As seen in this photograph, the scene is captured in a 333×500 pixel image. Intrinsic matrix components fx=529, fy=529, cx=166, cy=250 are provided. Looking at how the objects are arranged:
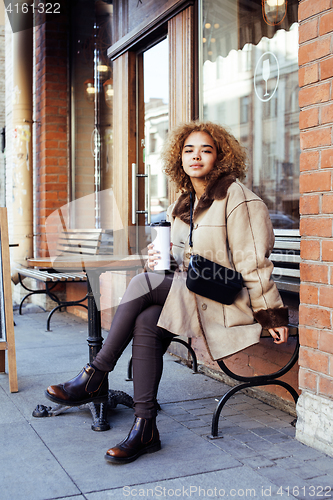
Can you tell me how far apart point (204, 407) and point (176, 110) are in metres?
2.33

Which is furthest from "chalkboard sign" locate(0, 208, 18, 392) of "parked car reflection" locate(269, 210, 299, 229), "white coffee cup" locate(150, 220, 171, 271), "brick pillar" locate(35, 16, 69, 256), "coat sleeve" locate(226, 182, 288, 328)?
"brick pillar" locate(35, 16, 69, 256)

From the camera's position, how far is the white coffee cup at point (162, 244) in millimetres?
2553

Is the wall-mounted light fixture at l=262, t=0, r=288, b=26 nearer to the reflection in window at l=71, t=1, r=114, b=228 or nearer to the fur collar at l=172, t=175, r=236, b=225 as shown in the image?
the fur collar at l=172, t=175, r=236, b=225

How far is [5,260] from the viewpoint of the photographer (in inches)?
143

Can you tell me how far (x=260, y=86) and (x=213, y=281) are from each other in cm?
187

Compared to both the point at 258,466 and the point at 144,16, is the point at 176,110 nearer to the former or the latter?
the point at 144,16

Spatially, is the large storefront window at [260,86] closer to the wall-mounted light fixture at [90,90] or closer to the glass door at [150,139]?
the glass door at [150,139]

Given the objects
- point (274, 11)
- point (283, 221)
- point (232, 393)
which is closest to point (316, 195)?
point (283, 221)

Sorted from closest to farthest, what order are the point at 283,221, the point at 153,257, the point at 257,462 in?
the point at 257,462 → the point at 153,257 → the point at 283,221

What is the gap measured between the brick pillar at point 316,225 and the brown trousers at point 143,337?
692mm

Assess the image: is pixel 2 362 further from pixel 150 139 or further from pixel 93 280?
pixel 150 139

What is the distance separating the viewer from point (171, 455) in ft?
8.07

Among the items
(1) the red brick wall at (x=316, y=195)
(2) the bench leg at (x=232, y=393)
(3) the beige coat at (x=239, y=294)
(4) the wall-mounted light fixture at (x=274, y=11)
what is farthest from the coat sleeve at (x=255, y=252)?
(4) the wall-mounted light fixture at (x=274, y=11)

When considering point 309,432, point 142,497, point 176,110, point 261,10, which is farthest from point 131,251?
point 142,497
